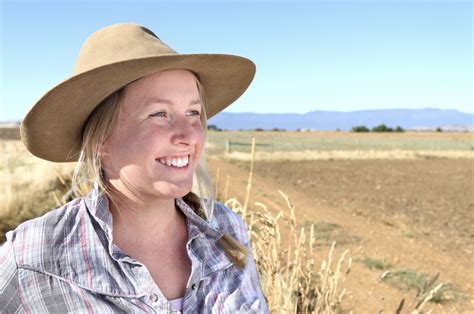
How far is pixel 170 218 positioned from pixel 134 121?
34 cm

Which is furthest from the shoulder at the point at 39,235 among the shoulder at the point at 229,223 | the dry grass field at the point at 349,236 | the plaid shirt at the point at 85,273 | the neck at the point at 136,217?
the dry grass field at the point at 349,236

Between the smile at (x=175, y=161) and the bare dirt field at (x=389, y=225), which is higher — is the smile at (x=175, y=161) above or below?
above

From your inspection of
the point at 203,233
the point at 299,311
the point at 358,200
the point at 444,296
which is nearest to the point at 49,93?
the point at 203,233

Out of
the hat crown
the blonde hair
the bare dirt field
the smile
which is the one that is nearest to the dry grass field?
the bare dirt field

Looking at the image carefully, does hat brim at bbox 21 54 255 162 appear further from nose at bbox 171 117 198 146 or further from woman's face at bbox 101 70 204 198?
nose at bbox 171 117 198 146

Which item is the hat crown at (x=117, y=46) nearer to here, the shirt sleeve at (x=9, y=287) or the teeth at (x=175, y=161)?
the teeth at (x=175, y=161)

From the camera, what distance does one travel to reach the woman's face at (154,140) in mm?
1617

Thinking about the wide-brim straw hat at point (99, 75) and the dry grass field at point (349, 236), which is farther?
the dry grass field at point (349, 236)

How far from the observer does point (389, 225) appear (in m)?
9.39

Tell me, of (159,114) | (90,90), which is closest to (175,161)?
(159,114)

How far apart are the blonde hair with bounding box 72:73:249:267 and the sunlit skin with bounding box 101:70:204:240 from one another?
0.02 m

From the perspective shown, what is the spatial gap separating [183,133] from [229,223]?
0.47m

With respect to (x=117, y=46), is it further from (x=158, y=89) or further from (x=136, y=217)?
(x=136, y=217)

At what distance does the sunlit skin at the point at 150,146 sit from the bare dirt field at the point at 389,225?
1.36m
